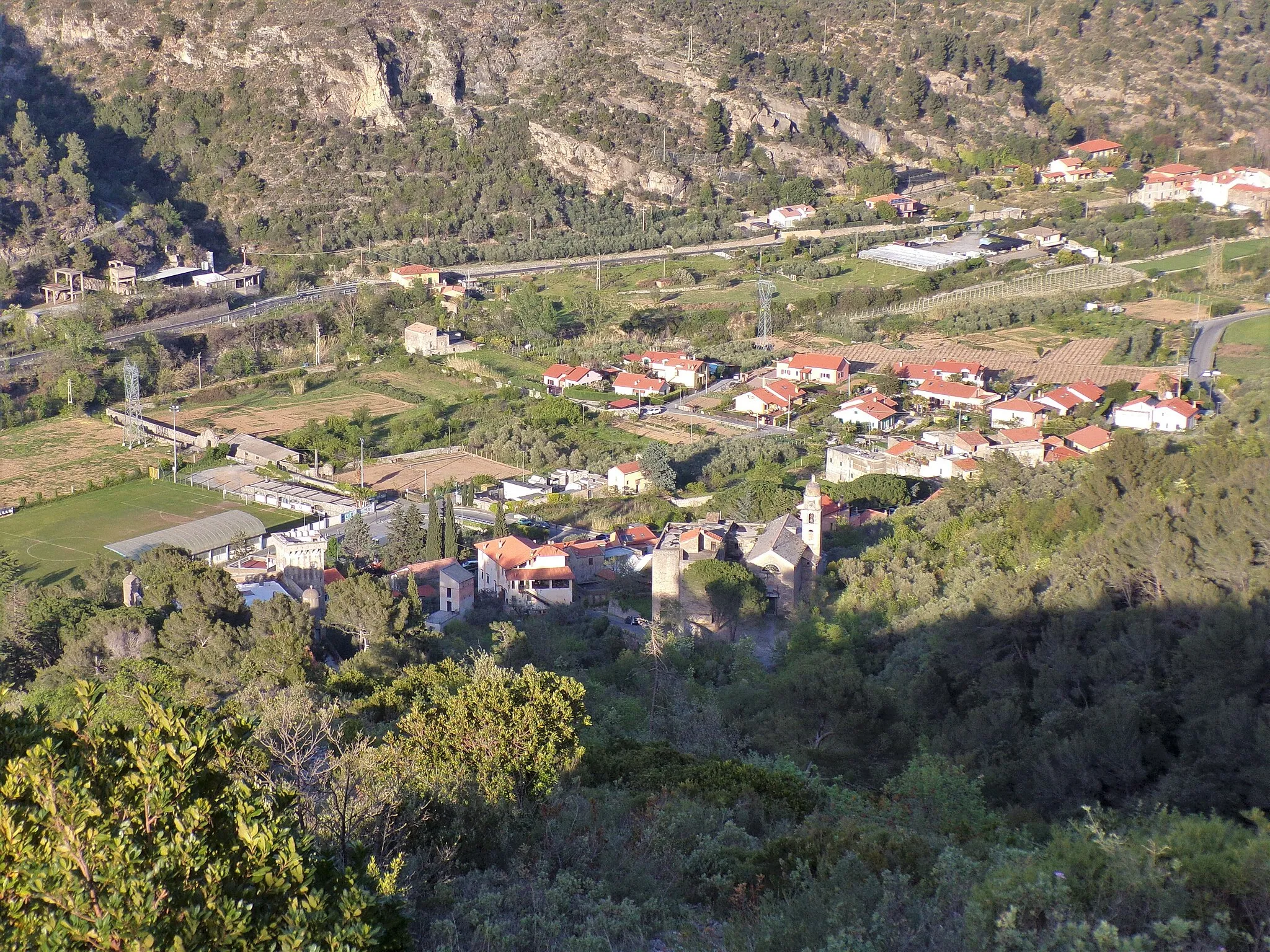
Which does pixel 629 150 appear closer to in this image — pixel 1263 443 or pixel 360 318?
pixel 360 318

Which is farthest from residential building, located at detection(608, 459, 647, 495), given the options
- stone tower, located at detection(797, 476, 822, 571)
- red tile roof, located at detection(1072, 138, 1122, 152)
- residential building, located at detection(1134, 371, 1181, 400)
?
red tile roof, located at detection(1072, 138, 1122, 152)

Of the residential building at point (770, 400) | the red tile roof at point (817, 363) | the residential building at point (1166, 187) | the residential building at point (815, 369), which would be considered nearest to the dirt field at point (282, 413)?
the residential building at point (770, 400)

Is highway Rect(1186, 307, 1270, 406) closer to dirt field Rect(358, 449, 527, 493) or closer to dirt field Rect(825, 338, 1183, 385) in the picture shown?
dirt field Rect(825, 338, 1183, 385)

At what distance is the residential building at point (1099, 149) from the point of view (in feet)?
162

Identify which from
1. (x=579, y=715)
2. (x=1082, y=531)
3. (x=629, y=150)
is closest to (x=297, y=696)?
(x=579, y=715)

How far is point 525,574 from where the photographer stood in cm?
1703

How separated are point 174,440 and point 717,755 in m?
19.8

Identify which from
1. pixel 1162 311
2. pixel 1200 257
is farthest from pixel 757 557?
pixel 1200 257

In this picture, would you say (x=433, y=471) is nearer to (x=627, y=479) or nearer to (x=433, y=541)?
(x=627, y=479)

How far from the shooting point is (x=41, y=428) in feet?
90.7

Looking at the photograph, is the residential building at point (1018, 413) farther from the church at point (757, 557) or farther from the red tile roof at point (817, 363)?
the church at point (757, 557)

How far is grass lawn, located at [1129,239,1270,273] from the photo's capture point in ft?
113

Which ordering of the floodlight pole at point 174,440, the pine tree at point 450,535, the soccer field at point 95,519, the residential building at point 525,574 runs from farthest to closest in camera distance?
the floodlight pole at point 174,440
the soccer field at point 95,519
the pine tree at point 450,535
the residential building at point 525,574

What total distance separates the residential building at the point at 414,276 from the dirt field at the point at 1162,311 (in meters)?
19.7
